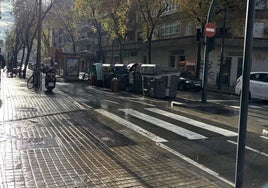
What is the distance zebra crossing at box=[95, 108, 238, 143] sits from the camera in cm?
896

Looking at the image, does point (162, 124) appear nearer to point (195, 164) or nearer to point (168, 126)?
point (168, 126)

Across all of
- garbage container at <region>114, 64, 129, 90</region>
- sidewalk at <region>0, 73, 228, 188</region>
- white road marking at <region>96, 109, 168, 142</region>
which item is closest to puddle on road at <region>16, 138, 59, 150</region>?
sidewalk at <region>0, 73, 228, 188</region>

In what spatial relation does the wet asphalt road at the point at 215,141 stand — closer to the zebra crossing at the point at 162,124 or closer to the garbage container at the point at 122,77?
the zebra crossing at the point at 162,124

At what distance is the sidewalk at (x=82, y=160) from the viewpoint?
17.7ft

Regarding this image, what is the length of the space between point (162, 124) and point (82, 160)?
4.38 m

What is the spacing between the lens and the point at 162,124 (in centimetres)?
1046

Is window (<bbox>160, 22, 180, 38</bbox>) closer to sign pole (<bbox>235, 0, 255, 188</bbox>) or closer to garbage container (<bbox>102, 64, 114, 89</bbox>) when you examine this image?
garbage container (<bbox>102, 64, 114, 89</bbox>)

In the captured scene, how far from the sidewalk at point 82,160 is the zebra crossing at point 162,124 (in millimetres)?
802

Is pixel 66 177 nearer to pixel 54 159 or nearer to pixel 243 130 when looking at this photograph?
pixel 54 159

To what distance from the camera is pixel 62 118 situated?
1095 centimetres

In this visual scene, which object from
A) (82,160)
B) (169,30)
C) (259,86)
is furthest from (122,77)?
(169,30)

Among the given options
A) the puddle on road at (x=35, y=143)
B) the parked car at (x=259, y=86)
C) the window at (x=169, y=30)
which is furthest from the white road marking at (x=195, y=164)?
the window at (x=169, y=30)

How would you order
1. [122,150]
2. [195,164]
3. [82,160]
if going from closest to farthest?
[82,160] → [195,164] → [122,150]

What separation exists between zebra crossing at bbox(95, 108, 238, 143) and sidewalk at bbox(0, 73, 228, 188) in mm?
802
